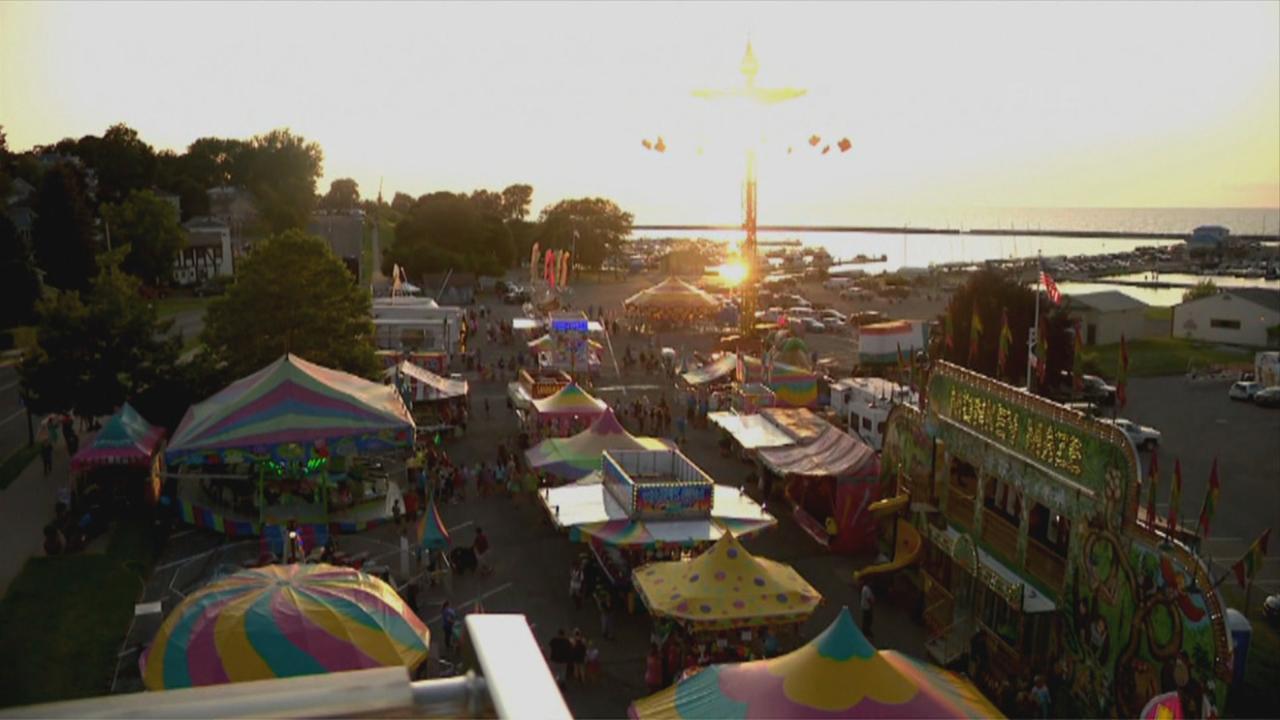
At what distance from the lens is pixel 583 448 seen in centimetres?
2259

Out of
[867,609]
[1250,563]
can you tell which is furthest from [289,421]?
[1250,563]

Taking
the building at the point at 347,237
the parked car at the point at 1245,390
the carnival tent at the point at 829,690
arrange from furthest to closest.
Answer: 1. the building at the point at 347,237
2. the parked car at the point at 1245,390
3. the carnival tent at the point at 829,690

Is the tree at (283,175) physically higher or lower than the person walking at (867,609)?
higher

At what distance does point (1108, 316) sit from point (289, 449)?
41.4 metres

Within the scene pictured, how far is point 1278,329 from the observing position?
1845 inches

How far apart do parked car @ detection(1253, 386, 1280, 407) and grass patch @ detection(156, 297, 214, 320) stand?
4313 centimetres

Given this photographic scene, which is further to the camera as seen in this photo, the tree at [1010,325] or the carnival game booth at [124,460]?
the tree at [1010,325]

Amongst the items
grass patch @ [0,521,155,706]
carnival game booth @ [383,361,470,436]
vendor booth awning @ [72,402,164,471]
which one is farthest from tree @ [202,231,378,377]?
grass patch @ [0,521,155,706]

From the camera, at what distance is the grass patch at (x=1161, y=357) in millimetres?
41969

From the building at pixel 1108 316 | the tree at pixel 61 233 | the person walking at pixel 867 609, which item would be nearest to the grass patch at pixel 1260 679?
the person walking at pixel 867 609

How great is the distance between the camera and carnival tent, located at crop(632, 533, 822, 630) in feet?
48.1

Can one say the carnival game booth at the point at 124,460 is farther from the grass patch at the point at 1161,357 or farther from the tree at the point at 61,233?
the grass patch at the point at 1161,357

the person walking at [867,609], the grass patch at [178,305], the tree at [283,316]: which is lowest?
the person walking at [867,609]

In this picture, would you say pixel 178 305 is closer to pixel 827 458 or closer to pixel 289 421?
pixel 289 421
